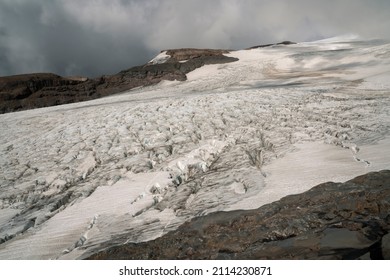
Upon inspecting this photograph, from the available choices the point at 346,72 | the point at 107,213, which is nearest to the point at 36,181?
the point at 107,213

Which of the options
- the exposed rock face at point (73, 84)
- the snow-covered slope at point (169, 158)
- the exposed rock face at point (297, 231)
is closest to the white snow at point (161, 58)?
the exposed rock face at point (73, 84)

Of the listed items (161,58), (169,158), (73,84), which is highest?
(161,58)

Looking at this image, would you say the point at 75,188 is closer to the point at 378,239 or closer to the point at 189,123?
the point at 189,123

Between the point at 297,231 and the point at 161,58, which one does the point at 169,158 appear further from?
the point at 161,58

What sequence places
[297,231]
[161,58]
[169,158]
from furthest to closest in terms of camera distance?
[161,58], [169,158], [297,231]

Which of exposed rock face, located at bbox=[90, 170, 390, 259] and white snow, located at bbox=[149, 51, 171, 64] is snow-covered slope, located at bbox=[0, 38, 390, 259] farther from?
white snow, located at bbox=[149, 51, 171, 64]

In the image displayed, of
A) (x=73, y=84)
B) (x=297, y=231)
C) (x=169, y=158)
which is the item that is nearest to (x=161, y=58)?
(x=73, y=84)
